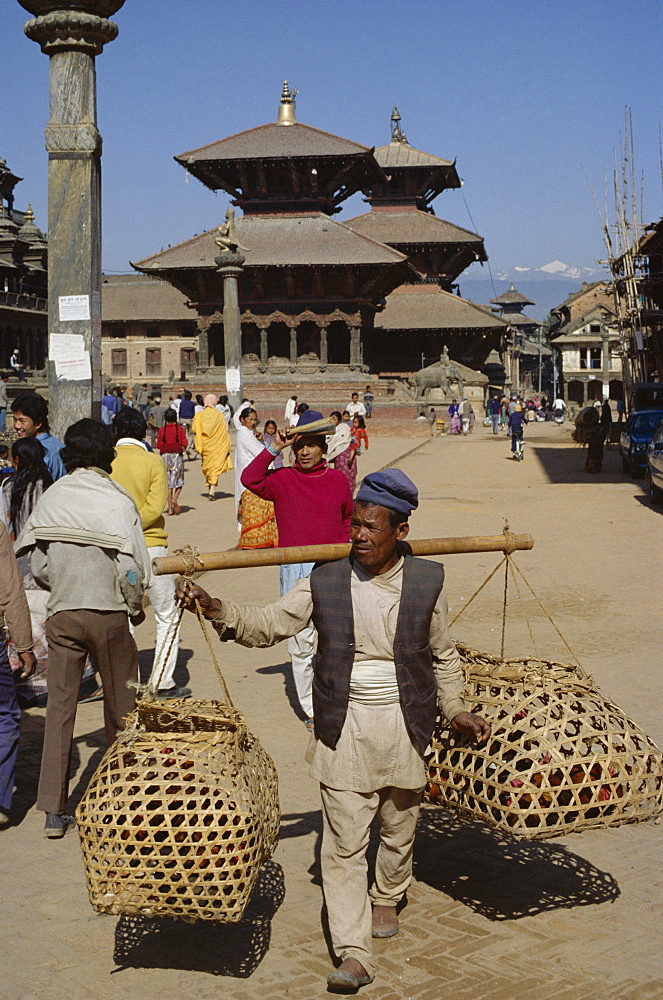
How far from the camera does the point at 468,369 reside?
54781 mm

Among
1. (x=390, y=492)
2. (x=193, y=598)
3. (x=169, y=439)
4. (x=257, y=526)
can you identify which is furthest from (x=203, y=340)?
(x=193, y=598)

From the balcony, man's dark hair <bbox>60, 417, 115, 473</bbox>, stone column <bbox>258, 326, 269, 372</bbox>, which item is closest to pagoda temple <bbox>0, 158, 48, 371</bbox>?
the balcony

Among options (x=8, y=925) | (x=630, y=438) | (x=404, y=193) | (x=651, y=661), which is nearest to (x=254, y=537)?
(x=651, y=661)

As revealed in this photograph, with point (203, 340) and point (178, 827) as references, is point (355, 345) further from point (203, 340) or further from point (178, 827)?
point (178, 827)

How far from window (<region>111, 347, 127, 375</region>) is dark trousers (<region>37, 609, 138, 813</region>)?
70.8 meters

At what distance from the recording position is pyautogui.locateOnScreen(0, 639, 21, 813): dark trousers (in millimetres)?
5508

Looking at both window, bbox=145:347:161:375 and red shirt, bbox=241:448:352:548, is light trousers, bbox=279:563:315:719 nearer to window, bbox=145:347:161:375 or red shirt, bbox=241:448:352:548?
red shirt, bbox=241:448:352:548

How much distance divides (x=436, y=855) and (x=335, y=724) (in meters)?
1.42

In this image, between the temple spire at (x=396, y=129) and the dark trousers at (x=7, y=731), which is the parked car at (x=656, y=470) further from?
the temple spire at (x=396, y=129)

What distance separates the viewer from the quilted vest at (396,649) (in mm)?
4066

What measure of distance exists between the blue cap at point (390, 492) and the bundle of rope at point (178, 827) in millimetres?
748

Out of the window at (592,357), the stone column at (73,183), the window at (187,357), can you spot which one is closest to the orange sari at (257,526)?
the stone column at (73,183)

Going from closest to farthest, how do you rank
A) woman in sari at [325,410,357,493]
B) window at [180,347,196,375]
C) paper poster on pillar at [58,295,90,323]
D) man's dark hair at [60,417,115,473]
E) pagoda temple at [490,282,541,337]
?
1. man's dark hair at [60,417,115,473]
2. paper poster on pillar at [58,295,90,323]
3. woman in sari at [325,410,357,493]
4. window at [180,347,196,375]
5. pagoda temple at [490,282,541,337]

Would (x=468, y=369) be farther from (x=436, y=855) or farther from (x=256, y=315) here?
(x=436, y=855)
